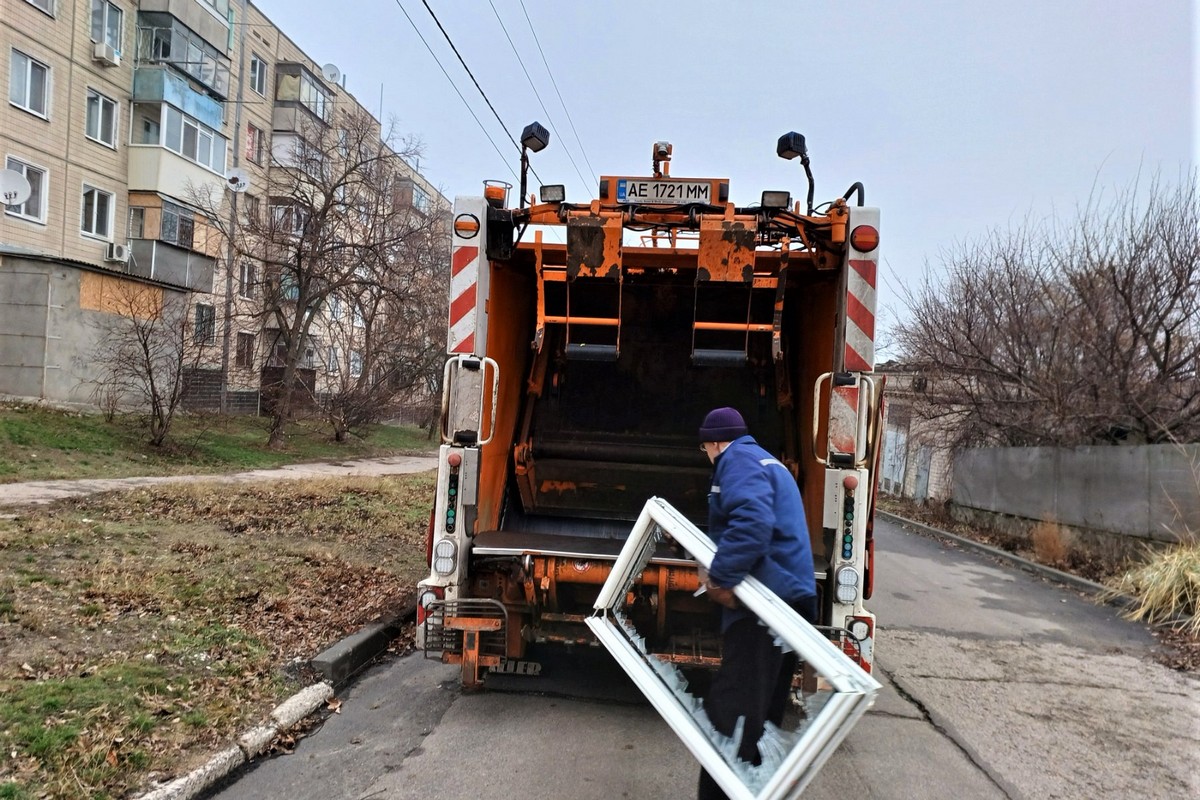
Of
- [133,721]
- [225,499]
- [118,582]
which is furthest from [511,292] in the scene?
[225,499]

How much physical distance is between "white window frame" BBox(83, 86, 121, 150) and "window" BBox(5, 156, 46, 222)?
6.62 ft

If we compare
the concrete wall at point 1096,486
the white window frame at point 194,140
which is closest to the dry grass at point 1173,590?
the concrete wall at point 1096,486

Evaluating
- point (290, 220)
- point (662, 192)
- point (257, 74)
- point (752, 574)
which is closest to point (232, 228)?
point (290, 220)

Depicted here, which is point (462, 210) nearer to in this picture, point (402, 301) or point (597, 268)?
point (597, 268)

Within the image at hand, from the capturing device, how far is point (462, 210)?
485 cm

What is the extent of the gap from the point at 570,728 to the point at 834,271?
299cm

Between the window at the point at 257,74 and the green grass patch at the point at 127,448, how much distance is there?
15.2 meters

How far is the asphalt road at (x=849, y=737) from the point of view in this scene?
3.97 m

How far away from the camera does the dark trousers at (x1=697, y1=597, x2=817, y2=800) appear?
3172 mm

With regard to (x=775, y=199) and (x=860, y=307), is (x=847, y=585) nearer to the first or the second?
(x=860, y=307)

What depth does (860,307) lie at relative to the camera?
4.55 m

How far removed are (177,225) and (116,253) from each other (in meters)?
2.17

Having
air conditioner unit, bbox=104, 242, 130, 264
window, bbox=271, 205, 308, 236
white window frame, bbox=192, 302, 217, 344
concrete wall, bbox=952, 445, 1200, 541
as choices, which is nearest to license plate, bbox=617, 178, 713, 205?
concrete wall, bbox=952, 445, 1200, 541

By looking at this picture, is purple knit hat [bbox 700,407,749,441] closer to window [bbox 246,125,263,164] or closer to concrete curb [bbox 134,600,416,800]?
concrete curb [bbox 134,600,416,800]
